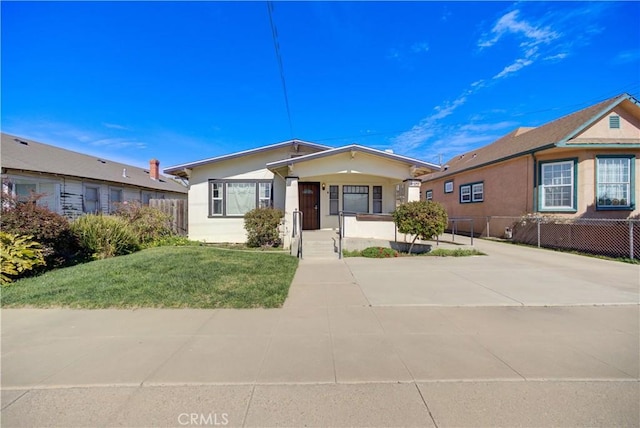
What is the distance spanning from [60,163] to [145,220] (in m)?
8.12

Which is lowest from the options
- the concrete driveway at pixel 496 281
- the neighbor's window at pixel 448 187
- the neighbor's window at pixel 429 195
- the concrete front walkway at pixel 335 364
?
the concrete front walkway at pixel 335 364

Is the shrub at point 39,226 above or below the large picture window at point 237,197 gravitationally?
below

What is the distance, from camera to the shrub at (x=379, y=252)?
9.88 metres

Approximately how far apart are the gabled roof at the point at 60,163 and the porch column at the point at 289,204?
1172 cm

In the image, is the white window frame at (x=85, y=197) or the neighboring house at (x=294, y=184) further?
the white window frame at (x=85, y=197)

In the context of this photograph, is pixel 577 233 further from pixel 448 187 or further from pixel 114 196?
pixel 114 196

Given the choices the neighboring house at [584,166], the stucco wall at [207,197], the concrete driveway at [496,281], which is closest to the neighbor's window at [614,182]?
the neighboring house at [584,166]

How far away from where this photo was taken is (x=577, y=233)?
11430 millimetres

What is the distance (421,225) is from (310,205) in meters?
5.70

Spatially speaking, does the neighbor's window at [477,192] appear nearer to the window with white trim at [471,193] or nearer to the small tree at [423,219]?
the window with white trim at [471,193]

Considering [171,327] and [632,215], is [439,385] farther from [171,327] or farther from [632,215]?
[632,215]

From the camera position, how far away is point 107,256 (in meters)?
9.24

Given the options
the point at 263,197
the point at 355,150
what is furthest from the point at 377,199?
the point at 263,197

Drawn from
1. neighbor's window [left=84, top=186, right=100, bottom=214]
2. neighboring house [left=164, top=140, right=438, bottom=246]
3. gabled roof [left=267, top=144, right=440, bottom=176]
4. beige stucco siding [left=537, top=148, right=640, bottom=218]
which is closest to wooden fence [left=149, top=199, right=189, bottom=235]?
neighboring house [left=164, top=140, right=438, bottom=246]
